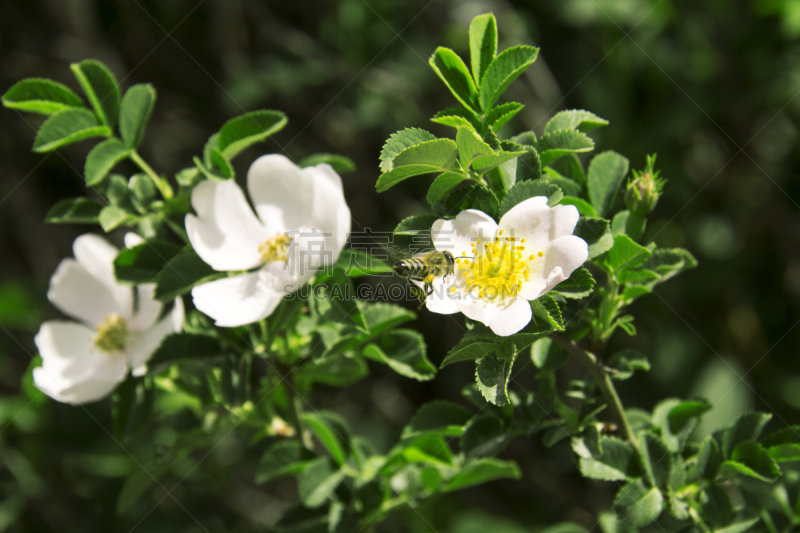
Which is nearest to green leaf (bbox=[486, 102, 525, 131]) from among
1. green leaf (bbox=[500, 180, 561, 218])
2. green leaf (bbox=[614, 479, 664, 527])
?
green leaf (bbox=[500, 180, 561, 218])

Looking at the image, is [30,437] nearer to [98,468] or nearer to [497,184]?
[98,468]

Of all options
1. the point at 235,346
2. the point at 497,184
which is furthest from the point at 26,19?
the point at 497,184

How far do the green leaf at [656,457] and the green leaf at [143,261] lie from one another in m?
1.07

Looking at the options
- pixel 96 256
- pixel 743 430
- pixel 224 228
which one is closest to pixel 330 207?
pixel 224 228

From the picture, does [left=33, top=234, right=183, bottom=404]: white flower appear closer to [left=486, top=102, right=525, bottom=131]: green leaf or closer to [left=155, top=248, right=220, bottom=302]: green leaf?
[left=155, top=248, right=220, bottom=302]: green leaf

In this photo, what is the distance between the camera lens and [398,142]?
1071 mm

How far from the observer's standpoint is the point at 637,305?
2.94 m

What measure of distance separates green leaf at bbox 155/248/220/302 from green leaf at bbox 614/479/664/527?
3.14ft

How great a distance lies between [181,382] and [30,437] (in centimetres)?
96

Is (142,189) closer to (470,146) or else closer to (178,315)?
(178,315)

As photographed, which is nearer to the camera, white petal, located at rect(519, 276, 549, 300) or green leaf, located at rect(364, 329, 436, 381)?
white petal, located at rect(519, 276, 549, 300)

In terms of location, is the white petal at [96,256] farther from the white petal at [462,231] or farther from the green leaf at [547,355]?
the green leaf at [547,355]

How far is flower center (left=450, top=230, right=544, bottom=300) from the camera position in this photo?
1144mm

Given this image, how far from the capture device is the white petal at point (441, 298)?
107 cm
